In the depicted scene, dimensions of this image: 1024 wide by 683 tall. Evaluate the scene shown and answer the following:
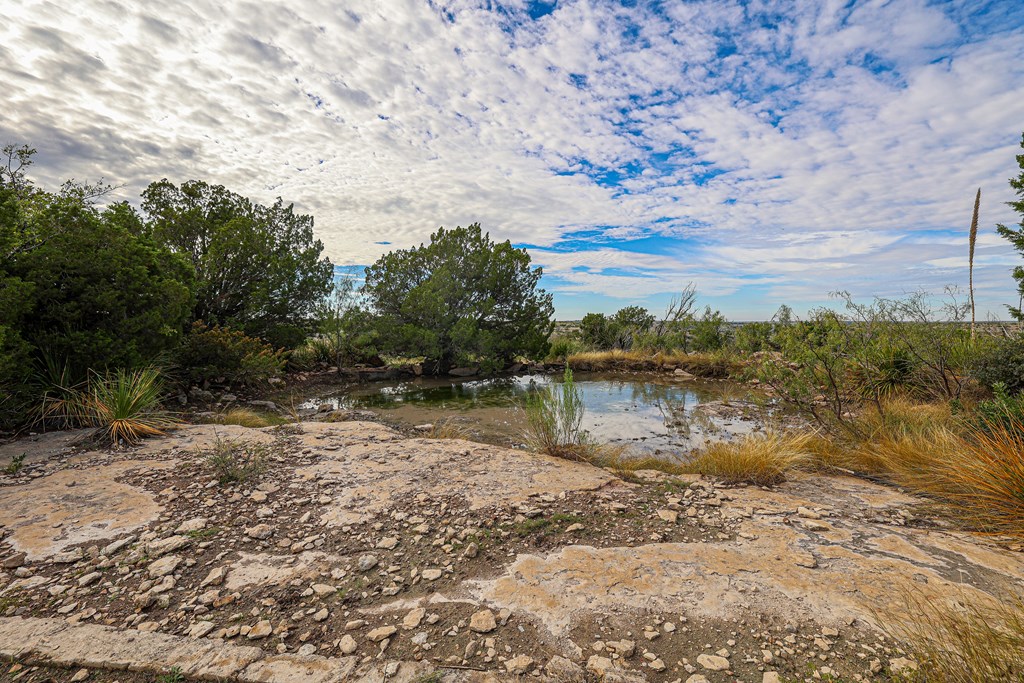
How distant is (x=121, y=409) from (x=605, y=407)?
863cm

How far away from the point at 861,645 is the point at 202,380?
1189cm

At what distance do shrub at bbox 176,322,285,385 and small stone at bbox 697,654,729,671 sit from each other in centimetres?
1036

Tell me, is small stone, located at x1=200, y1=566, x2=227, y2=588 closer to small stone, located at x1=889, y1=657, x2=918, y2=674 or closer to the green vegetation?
the green vegetation

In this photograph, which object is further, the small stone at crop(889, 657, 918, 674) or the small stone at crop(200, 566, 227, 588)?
the small stone at crop(200, 566, 227, 588)

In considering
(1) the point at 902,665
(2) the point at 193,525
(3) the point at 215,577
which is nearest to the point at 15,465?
(2) the point at 193,525

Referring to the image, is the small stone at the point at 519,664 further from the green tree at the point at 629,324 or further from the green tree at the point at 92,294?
the green tree at the point at 629,324

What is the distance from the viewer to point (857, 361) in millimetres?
5961

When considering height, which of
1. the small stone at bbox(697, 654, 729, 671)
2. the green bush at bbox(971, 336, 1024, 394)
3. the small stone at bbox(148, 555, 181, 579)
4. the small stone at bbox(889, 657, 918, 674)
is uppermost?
the green bush at bbox(971, 336, 1024, 394)

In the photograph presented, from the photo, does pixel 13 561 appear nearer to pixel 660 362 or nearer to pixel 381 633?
pixel 381 633

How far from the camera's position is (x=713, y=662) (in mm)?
1960

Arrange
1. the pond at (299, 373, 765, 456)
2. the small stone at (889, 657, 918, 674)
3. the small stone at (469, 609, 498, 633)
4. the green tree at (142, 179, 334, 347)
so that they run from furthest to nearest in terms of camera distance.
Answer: the green tree at (142, 179, 334, 347) < the pond at (299, 373, 765, 456) < the small stone at (469, 609, 498, 633) < the small stone at (889, 657, 918, 674)

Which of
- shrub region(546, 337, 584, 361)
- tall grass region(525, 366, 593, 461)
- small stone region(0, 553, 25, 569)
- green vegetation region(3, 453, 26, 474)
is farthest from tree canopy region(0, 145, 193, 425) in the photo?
shrub region(546, 337, 584, 361)

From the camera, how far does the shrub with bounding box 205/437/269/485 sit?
13.1ft

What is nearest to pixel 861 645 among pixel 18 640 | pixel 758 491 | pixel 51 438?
pixel 758 491
